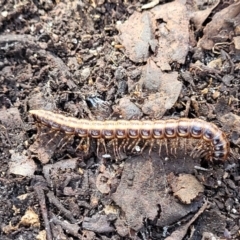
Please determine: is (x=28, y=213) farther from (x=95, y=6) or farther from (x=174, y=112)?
(x=95, y=6)

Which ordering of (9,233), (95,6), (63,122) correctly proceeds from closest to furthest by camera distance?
(9,233), (63,122), (95,6)

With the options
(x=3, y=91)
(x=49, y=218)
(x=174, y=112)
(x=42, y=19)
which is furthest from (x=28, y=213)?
(x=42, y=19)

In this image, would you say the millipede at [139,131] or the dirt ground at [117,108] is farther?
the millipede at [139,131]

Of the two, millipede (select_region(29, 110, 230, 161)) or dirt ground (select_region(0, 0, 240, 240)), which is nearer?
dirt ground (select_region(0, 0, 240, 240))
